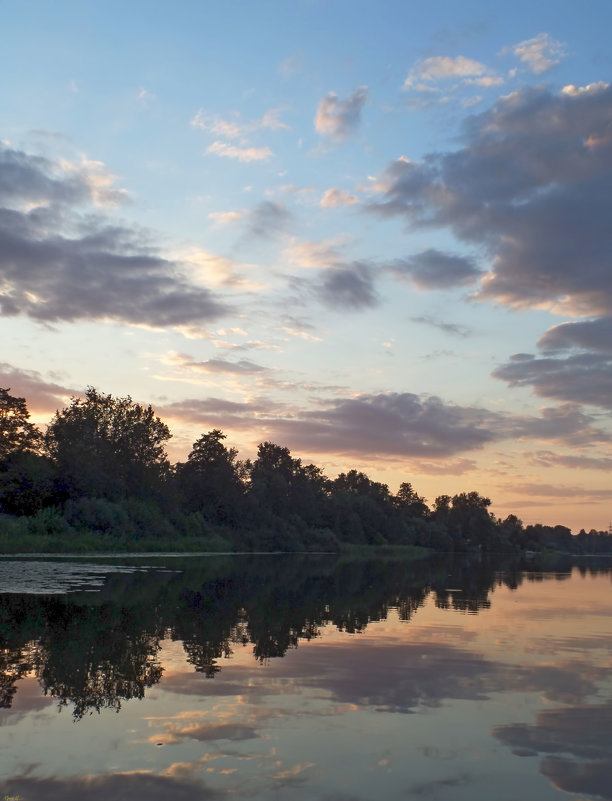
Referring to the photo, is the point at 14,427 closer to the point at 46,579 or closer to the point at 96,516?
the point at 96,516

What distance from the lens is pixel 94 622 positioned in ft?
62.0

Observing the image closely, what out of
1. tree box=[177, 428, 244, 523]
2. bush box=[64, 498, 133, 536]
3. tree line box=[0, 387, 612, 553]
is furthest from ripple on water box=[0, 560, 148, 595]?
tree box=[177, 428, 244, 523]

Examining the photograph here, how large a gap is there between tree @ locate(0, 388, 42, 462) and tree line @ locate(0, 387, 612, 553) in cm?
10

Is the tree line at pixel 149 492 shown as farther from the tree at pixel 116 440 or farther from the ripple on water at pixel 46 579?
the ripple on water at pixel 46 579

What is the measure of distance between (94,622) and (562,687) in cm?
1198

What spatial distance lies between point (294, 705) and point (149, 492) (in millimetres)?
93760

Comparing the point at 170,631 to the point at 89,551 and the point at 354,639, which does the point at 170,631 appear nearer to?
the point at 354,639

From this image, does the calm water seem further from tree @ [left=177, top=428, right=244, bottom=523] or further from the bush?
tree @ [left=177, top=428, right=244, bottom=523]

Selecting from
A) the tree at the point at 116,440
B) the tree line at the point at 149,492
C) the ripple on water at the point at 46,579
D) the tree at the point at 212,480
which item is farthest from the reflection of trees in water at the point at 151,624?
the tree at the point at 212,480

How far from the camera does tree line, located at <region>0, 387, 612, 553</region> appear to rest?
68500 mm

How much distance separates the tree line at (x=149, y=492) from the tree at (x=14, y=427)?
10 centimetres

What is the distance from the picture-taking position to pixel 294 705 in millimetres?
11406

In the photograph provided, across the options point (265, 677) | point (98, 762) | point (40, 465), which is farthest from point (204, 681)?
point (40, 465)

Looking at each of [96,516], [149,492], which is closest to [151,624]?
[96,516]
